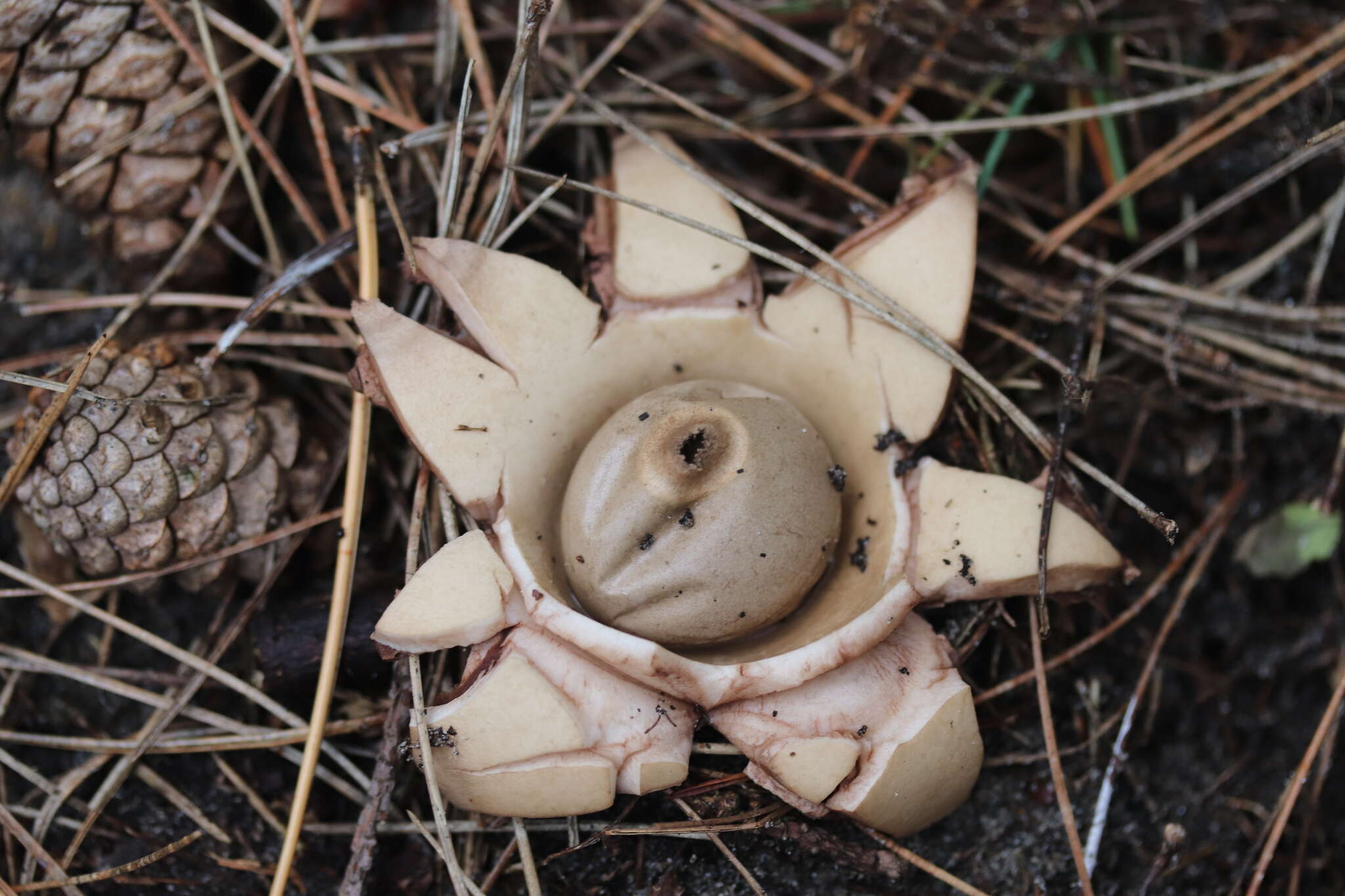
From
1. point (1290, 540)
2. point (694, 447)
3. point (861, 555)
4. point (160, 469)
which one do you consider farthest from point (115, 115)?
point (1290, 540)

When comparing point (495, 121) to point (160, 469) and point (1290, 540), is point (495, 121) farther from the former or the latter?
point (1290, 540)

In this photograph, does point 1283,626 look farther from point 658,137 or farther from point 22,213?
point 22,213

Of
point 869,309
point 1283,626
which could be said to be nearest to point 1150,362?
point 1283,626

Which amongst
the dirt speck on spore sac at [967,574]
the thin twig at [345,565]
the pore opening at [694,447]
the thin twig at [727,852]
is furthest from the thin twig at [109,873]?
the dirt speck on spore sac at [967,574]

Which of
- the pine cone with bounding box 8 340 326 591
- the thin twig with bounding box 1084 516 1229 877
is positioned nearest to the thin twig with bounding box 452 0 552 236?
the pine cone with bounding box 8 340 326 591

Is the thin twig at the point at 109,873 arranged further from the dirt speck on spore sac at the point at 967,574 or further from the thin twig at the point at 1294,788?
the thin twig at the point at 1294,788

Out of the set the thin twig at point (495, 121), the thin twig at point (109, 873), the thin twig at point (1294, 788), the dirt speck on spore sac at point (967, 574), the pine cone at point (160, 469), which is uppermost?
the thin twig at point (495, 121)

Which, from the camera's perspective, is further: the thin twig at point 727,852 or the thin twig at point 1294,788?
the thin twig at point 1294,788
